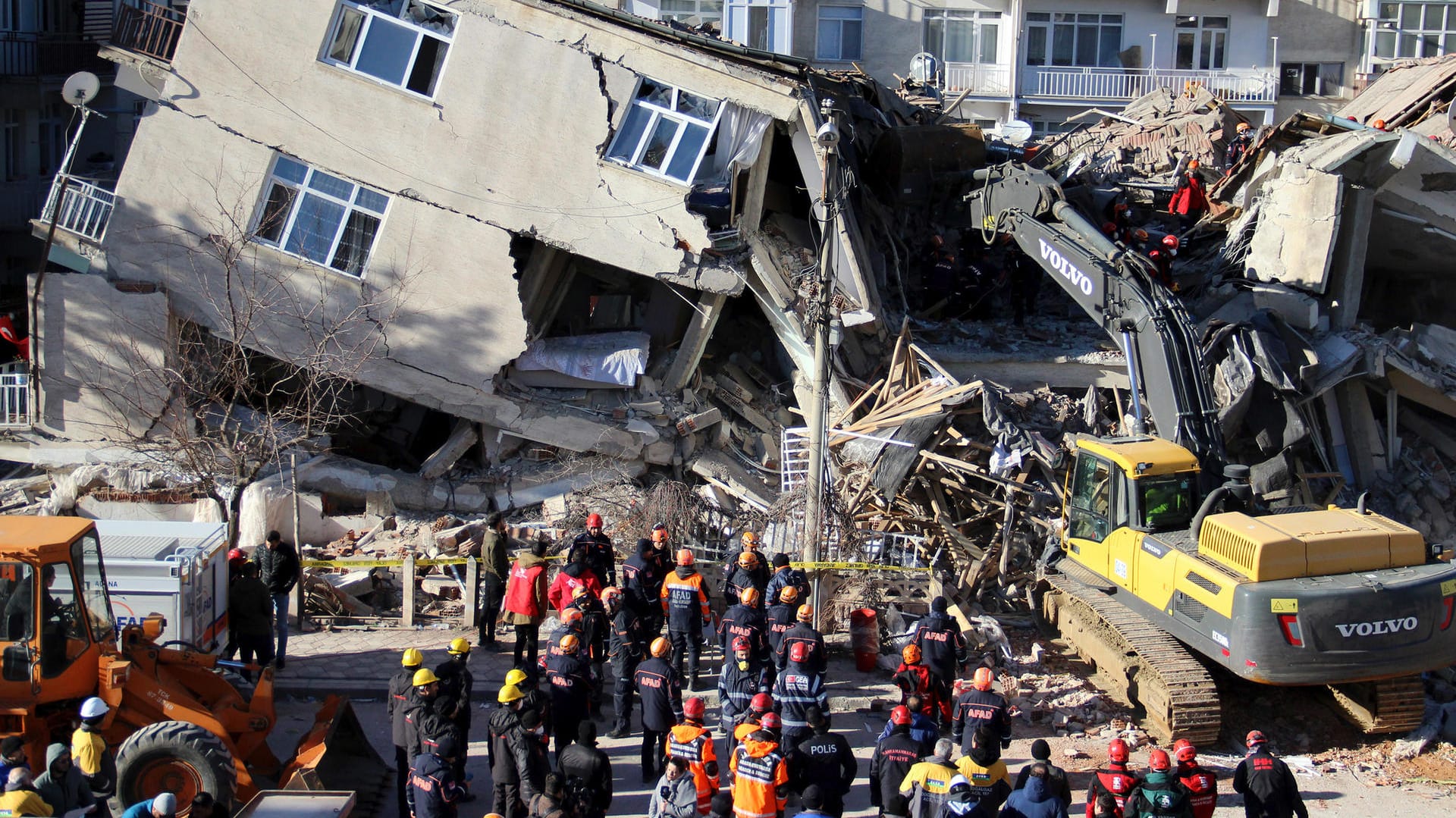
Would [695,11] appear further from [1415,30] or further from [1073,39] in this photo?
[1415,30]

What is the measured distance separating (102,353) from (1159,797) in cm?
1402

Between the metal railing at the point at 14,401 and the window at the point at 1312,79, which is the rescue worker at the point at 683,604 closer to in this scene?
the metal railing at the point at 14,401

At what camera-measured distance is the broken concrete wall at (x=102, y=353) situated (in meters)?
15.6

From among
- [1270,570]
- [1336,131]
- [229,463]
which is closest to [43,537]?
[229,463]

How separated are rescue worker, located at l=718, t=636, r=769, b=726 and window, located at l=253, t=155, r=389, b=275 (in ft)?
29.0

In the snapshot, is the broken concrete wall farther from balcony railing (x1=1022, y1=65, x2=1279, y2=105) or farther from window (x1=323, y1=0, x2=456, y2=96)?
balcony railing (x1=1022, y1=65, x2=1279, y2=105)

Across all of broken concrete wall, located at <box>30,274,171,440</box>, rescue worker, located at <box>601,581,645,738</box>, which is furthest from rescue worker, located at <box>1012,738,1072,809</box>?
broken concrete wall, located at <box>30,274,171,440</box>

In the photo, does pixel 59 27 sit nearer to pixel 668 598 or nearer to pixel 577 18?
pixel 577 18

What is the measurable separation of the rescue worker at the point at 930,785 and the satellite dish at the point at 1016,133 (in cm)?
1772

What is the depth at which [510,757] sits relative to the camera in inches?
318

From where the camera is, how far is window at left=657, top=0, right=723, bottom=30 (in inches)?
1214

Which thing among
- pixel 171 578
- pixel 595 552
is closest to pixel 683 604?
pixel 595 552

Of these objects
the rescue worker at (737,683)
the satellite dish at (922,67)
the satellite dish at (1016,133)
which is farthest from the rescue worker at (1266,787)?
the satellite dish at (922,67)

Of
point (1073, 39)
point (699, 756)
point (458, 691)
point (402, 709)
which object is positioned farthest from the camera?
point (1073, 39)
